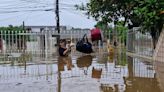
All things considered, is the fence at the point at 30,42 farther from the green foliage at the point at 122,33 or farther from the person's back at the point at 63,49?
the green foliage at the point at 122,33

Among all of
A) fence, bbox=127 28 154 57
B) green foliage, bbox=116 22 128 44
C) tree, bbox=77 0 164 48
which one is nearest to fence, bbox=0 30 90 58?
tree, bbox=77 0 164 48

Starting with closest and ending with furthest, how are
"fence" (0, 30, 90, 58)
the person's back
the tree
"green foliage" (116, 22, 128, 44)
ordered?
1. the tree
2. the person's back
3. "fence" (0, 30, 90, 58)
4. "green foliage" (116, 22, 128, 44)

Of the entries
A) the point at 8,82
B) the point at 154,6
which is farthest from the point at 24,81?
the point at 154,6

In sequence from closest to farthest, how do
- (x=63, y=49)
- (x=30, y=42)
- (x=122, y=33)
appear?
1. (x=63, y=49)
2. (x=30, y=42)
3. (x=122, y=33)

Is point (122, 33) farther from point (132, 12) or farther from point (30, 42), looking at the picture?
point (132, 12)

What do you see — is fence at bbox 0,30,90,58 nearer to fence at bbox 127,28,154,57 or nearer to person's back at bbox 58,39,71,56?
person's back at bbox 58,39,71,56

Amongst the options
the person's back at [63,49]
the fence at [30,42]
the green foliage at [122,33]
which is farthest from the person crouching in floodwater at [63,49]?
the green foliage at [122,33]

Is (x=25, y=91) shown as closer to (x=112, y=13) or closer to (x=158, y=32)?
(x=158, y=32)

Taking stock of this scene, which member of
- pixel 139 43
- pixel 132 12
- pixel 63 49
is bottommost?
pixel 63 49

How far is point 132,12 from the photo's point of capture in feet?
76.0

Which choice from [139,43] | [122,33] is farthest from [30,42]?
[139,43]

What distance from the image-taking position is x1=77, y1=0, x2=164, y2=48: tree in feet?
61.7

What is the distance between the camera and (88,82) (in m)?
11.0

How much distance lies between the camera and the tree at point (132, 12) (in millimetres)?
18797
